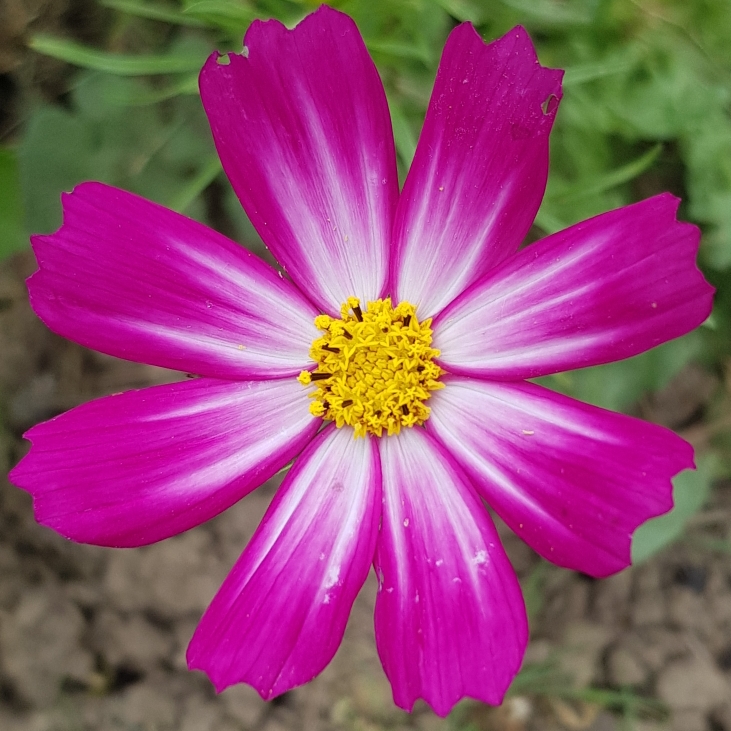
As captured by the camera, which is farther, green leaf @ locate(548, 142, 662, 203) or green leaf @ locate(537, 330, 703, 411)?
green leaf @ locate(537, 330, 703, 411)

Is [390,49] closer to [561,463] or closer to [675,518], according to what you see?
[561,463]

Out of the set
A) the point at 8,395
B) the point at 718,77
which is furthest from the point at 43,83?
the point at 718,77

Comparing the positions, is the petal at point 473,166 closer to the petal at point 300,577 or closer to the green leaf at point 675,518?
the petal at point 300,577

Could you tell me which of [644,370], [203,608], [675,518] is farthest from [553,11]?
[203,608]

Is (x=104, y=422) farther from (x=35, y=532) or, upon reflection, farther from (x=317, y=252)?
(x=35, y=532)

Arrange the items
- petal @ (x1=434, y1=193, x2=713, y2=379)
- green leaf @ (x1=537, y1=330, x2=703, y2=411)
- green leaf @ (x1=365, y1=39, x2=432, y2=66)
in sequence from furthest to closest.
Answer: green leaf @ (x1=537, y1=330, x2=703, y2=411), green leaf @ (x1=365, y1=39, x2=432, y2=66), petal @ (x1=434, y1=193, x2=713, y2=379)

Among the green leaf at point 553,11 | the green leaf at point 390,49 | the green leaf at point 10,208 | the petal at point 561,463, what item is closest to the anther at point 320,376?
the petal at point 561,463

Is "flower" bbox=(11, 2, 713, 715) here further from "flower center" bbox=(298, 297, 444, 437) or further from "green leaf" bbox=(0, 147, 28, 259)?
"green leaf" bbox=(0, 147, 28, 259)

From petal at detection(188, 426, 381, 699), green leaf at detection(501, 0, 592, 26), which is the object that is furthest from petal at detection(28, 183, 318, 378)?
green leaf at detection(501, 0, 592, 26)
